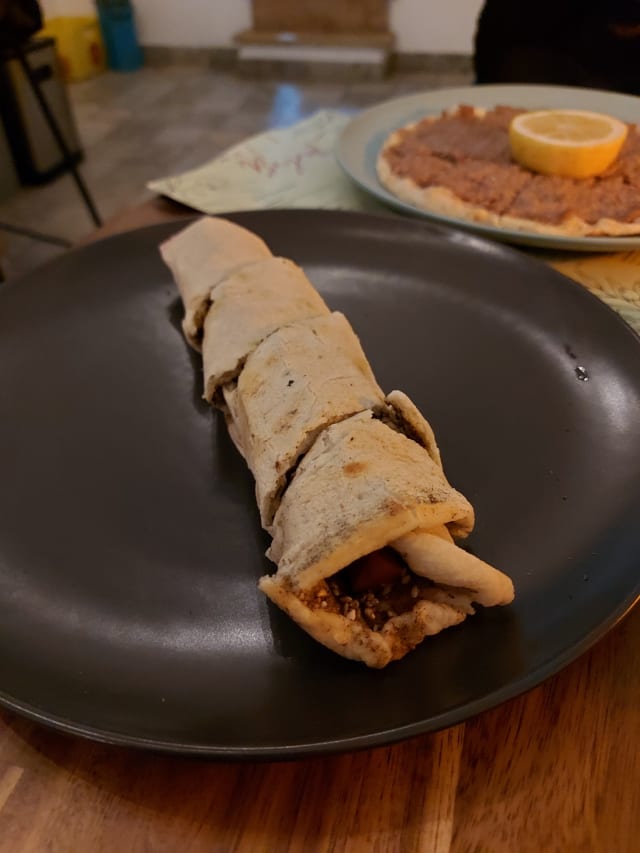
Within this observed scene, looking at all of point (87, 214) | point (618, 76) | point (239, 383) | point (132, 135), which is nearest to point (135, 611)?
point (239, 383)

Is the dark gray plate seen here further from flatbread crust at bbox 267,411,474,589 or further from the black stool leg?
the black stool leg

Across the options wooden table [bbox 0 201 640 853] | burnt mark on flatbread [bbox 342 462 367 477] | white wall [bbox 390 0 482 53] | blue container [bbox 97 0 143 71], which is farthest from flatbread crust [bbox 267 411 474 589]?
blue container [bbox 97 0 143 71]

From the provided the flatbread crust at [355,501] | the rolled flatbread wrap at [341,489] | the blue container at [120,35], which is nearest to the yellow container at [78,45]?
the blue container at [120,35]

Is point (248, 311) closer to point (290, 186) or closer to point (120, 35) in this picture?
point (290, 186)

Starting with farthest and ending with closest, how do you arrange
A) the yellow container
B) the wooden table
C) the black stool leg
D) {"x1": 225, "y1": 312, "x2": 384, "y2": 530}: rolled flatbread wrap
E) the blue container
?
the blue container, the yellow container, the black stool leg, {"x1": 225, "y1": 312, "x2": 384, "y2": 530}: rolled flatbread wrap, the wooden table

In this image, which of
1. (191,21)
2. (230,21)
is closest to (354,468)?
(230,21)

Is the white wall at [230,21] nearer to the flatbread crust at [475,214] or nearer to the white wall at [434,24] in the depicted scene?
the white wall at [434,24]
